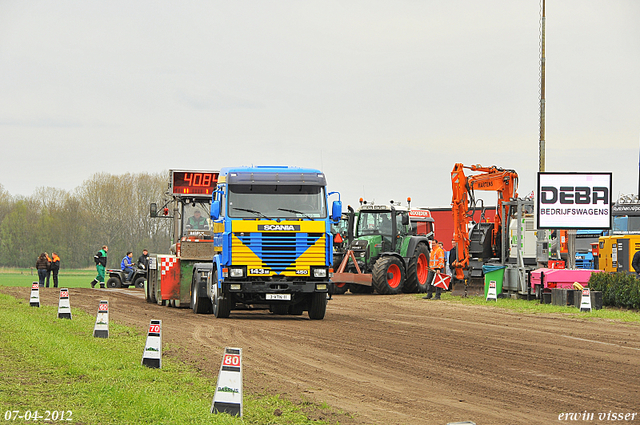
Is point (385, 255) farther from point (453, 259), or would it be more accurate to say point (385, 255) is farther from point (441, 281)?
point (441, 281)

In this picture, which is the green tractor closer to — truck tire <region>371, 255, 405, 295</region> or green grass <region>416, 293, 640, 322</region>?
truck tire <region>371, 255, 405, 295</region>

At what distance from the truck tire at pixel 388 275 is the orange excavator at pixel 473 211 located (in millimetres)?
2475

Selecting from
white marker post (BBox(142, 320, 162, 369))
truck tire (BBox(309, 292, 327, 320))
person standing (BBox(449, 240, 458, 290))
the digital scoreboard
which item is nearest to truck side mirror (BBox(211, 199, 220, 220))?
truck tire (BBox(309, 292, 327, 320))

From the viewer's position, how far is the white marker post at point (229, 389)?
706cm

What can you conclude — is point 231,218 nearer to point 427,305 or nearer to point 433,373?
point 433,373

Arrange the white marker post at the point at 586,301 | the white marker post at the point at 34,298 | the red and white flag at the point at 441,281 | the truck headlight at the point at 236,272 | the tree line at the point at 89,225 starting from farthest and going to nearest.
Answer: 1. the tree line at the point at 89,225
2. the red and white flag at the point at 441,281
3. the white marker post at the point at 34,298
4. the white marker post at the point at 586,301
5. the truck headlight at the point at 236,272

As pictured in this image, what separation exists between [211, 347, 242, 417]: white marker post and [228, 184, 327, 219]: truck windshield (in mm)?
9534

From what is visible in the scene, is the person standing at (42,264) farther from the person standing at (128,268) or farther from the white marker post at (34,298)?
the white marker post at (34,298)

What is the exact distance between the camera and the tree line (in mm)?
76750

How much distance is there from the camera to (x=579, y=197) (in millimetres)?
25766

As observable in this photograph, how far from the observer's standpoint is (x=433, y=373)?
10.2 m

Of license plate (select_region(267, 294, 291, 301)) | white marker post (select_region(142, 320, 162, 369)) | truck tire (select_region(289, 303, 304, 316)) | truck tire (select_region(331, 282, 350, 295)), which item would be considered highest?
license plate (select_region(267, 294, 291, 301))

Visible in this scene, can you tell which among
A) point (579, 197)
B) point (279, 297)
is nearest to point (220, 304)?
point (279, 297)

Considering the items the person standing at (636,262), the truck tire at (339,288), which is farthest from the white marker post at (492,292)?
the truck tire at (339,288)
